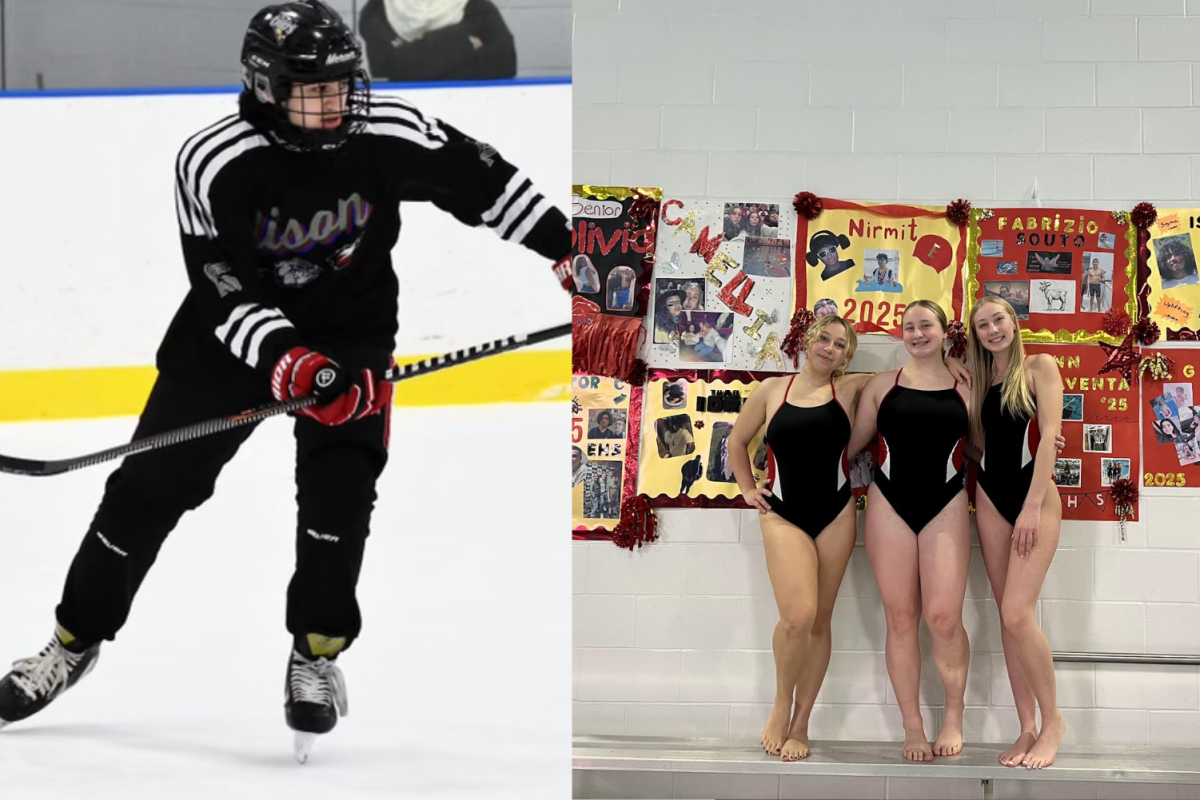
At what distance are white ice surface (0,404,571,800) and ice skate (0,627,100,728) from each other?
0.02 m

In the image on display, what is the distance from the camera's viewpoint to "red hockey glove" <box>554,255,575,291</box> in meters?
1.95

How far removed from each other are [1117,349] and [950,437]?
73 cm

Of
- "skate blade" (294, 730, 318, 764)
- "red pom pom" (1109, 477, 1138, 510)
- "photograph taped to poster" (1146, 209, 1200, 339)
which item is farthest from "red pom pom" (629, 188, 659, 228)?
"skate blade" (294, 730, 318, 764)

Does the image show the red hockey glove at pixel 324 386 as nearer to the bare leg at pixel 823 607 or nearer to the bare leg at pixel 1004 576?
the bare leg at pixel 823 607

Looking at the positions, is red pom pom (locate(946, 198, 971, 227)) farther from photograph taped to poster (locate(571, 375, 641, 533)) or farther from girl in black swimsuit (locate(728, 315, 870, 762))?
photograph taped to poster (locate(571, 375, 641, 533))

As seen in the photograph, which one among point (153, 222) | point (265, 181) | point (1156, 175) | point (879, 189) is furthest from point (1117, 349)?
point (153, 222)

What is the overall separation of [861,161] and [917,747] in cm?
187

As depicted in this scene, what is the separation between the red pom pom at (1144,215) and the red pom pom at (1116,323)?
30 cm

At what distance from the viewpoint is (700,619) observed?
3.10m

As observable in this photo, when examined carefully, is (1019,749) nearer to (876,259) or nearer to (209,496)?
(876,259)

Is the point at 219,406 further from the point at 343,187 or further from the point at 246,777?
the point at 246,777

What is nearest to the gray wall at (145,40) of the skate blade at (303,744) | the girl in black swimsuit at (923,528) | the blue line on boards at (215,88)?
the blue line on boards at (215,88)

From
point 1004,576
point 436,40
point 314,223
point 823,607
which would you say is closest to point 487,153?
point 436,40

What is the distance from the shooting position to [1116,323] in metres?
3.08
